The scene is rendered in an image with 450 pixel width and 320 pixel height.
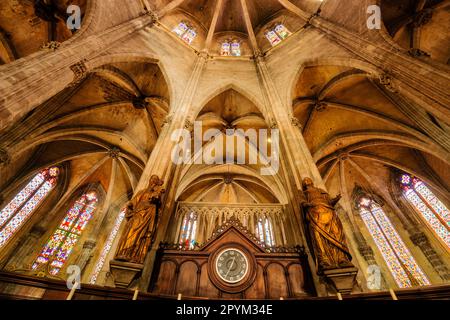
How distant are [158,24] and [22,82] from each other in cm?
831

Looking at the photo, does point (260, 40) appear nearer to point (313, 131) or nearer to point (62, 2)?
point (313, 131)

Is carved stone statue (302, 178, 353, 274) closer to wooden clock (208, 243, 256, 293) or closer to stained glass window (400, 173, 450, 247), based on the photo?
wooden clock (208, 243, 256, 293)

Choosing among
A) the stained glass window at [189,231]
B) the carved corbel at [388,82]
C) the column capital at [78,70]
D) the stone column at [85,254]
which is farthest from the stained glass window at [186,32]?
the stone column at [85,254]

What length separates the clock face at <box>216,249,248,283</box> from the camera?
5086 mm

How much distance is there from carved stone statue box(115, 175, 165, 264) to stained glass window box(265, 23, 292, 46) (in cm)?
1230

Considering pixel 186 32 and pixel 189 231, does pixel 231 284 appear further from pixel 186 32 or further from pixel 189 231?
pixel 186 32

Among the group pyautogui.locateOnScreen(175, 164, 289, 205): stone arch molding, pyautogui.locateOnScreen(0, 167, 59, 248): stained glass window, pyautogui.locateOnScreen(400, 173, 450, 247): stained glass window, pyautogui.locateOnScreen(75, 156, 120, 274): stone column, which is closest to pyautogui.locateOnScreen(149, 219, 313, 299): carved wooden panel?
pyautogui.locateOnScreen(175, 164, 289, 205): stone arch molding

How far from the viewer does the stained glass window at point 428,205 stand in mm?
9430

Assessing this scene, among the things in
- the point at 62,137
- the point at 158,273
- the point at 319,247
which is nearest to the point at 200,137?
the point at 62,137

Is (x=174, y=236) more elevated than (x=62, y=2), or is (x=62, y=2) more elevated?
(x=62, y=2)

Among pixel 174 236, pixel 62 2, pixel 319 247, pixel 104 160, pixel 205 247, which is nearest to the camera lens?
pixel 319 247

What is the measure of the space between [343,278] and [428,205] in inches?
403

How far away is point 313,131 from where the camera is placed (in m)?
11.9

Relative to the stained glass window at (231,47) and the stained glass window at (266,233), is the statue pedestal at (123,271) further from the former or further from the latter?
the stained glass window at (231,47)
